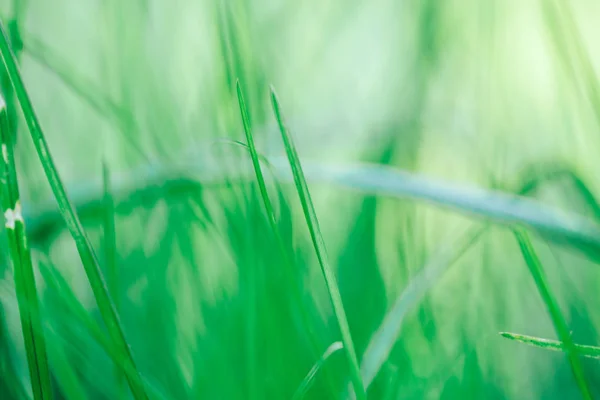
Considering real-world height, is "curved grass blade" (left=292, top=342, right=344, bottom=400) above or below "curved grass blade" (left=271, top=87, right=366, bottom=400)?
below

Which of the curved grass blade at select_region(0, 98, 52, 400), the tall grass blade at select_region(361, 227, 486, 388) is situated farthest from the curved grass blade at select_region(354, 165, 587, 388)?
the curved grass blade at select_region(0, 98, 52, 400)

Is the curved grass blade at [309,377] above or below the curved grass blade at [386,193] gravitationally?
below

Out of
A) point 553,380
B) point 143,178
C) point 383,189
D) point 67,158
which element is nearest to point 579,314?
point 553,380

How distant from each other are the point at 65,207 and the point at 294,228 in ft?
0.81

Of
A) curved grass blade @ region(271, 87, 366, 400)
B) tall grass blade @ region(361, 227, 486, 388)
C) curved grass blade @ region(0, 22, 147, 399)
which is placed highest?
curved grass blade @ region(0, 22, 147, 399)

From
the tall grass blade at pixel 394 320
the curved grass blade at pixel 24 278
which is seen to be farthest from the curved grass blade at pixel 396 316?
the curved grass blade at pixel 24 278

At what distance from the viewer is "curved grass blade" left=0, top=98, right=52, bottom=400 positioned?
169 mm

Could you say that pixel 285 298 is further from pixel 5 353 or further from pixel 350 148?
pixel 350 148

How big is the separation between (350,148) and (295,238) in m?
0.18

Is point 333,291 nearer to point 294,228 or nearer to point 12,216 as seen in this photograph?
point 12,216

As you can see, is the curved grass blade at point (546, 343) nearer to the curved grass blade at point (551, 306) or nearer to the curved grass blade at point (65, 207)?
the curved grass blade at point (551, 306)

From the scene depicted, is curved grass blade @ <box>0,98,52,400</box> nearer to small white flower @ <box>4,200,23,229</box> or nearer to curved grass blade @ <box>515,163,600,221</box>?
small white flower @ <box>4,200,23,229</box>

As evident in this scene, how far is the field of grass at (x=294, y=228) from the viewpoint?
0.21 metres

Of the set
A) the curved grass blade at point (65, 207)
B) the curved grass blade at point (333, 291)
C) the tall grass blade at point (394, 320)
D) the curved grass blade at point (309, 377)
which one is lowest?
the tall grass blade at point (394, 320)
